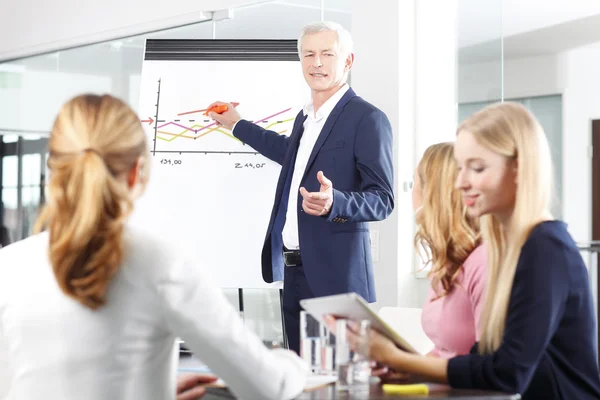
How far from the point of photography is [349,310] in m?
1.63

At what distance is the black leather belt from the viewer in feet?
9.96

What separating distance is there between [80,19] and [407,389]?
14.5ft

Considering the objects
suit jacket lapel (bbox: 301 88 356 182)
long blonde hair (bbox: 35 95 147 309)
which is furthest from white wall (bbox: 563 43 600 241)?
long blonde hair (bbox: 35 95 147 309)

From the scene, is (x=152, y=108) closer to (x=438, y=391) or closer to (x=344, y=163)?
(x=344, y=163)

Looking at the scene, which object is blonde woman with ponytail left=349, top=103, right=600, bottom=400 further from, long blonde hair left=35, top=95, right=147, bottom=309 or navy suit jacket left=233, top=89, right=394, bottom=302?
navy suit jacket left=233, top=89, right=394, bottom=302

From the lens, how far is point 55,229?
1.37 metres

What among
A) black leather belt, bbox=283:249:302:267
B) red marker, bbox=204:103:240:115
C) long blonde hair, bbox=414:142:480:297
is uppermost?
red marker, bbox=204:103:240:115

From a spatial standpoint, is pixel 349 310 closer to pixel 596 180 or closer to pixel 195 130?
pixel 195 130

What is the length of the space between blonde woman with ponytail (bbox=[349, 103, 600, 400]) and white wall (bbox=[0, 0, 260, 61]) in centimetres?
276

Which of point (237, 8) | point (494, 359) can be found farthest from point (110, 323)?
point (237, 8)

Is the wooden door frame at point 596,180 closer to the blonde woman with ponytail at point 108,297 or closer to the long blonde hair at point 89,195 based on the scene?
the blonde woman with ponytail at point 108,297

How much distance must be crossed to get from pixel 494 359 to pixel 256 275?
2.05 m

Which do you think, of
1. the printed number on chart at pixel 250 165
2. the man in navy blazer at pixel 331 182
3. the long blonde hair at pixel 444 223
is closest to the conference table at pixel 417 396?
the long blonde hair at pixel 444 223

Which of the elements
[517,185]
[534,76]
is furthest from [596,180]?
[517,185]
